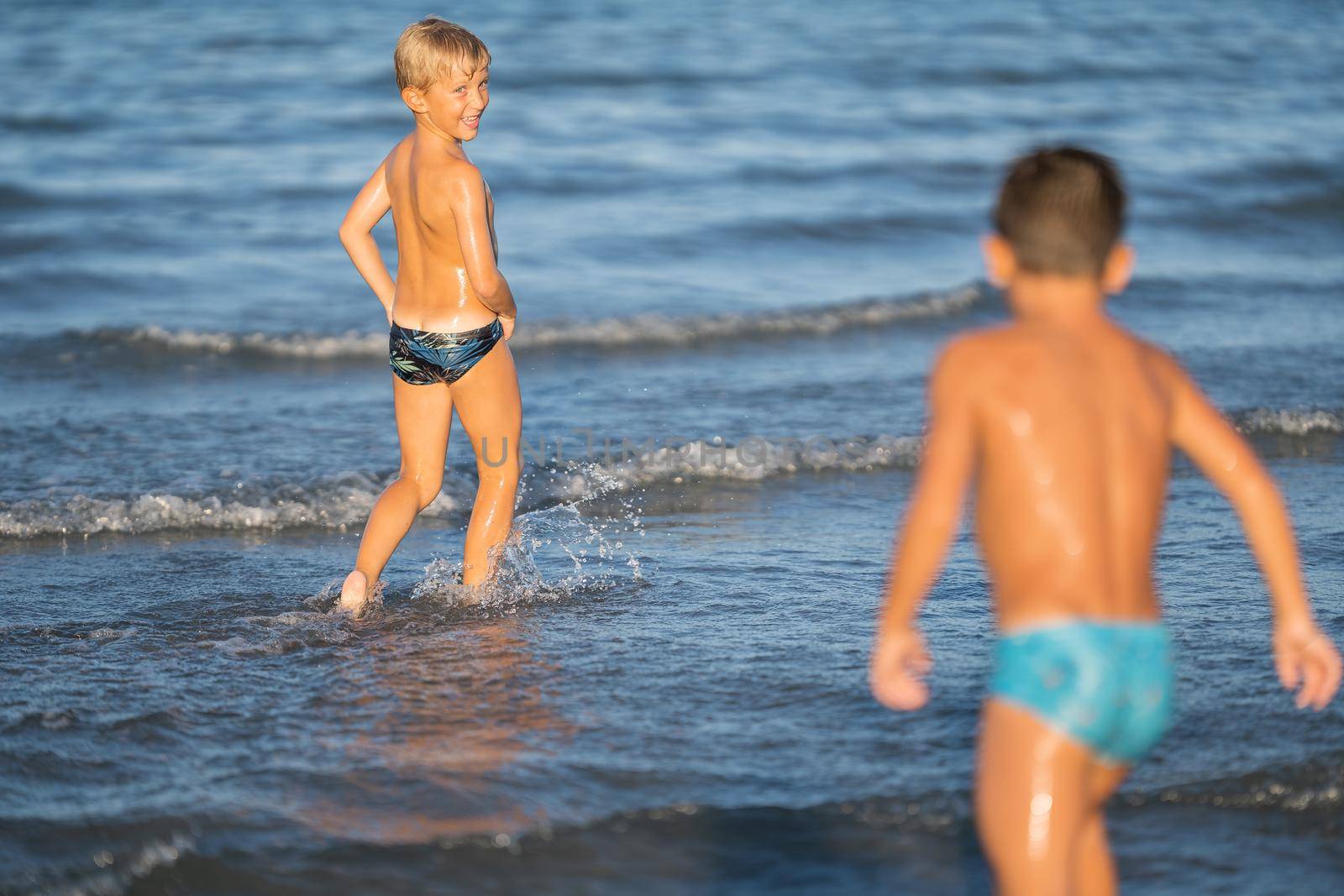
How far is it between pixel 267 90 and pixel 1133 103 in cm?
1063

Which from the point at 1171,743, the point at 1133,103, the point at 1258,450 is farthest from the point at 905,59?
the point at 1171,743

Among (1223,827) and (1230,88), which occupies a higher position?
(1230,88)

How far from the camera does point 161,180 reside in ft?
45.2

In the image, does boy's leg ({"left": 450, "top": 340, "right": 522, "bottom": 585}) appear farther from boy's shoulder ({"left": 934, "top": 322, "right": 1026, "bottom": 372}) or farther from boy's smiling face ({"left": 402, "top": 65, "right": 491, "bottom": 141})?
boy's shoulder ({"left": 934, "top": 322, "right": 1026, "bottom": 372})

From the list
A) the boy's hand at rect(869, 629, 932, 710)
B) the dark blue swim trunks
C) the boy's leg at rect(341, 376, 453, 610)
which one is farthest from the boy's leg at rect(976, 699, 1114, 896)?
the boy's leg at rect(341, 376, 453, 610)

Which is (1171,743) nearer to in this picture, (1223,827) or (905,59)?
(1223,827)

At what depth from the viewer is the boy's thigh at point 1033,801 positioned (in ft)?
7.62

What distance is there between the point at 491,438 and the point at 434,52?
4.05 ft

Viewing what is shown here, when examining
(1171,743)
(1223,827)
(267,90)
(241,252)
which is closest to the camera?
(1223,827)

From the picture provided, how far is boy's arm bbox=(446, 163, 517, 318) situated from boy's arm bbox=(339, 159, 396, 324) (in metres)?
0.46

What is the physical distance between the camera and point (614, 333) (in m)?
9.62

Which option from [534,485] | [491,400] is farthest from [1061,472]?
[534,485]

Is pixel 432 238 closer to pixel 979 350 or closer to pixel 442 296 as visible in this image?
pixel 442 296

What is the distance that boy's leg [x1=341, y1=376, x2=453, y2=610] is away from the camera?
4863 mm
